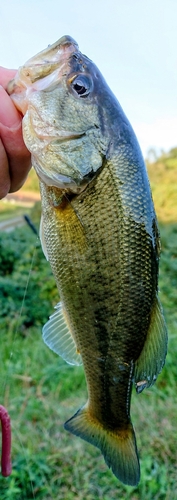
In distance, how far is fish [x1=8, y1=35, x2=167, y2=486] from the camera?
1541 mm

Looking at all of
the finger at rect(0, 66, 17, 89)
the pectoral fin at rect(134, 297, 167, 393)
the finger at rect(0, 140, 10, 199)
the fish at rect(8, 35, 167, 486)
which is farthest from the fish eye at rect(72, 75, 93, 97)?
the pectoral fin at rect(134, 297, 167, 393)

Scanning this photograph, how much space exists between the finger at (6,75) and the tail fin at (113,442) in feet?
3.81

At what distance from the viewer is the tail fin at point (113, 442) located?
1718 mm

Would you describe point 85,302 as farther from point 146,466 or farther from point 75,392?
point 75,392

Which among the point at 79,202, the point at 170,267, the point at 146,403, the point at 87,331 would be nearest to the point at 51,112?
the point at 79,202

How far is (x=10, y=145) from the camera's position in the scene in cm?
151

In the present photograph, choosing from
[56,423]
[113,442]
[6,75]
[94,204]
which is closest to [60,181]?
[94,204]

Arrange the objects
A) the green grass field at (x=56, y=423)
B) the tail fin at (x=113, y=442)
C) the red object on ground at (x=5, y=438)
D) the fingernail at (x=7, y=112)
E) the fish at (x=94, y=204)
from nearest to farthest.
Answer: the fingernail at (x=7, y=112) < the fish at (x=94, y=204) < the tail fin at (x=113, y=442) < the red object on ground at (x=5, y=438) < the green grass field at (x=56, y=423)

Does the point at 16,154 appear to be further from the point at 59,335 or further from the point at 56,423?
the point at 56,423

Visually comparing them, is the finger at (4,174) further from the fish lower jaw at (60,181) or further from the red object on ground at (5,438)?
the red object on ground at (5,438)

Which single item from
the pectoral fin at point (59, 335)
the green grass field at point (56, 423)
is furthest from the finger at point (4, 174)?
the pectoral fin at point (59, 335)

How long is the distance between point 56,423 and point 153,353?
2226 millimetres

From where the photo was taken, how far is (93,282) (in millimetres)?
1619

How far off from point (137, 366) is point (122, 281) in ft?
1.04
